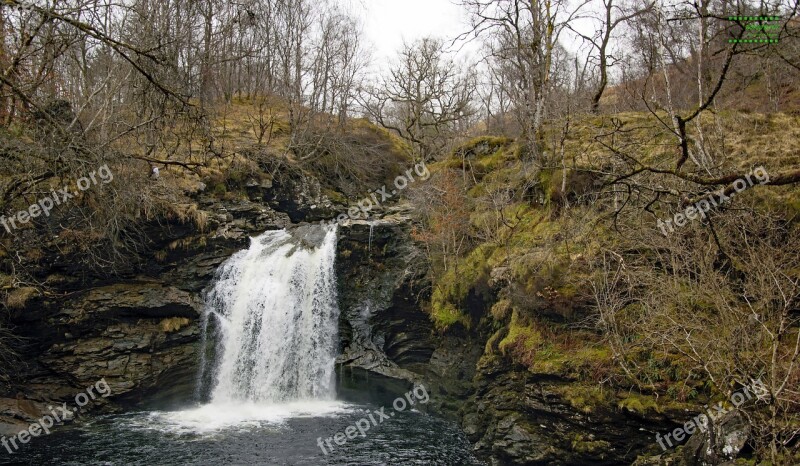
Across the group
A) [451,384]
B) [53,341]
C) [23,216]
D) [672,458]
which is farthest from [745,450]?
[53,341]

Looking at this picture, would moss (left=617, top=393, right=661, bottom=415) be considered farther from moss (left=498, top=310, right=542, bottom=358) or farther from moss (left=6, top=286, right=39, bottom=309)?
moss (left=6, top=286, right=39, bottom=309)

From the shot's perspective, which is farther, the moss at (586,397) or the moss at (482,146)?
the moss at (482,146)

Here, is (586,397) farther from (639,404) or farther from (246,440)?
(246,440)

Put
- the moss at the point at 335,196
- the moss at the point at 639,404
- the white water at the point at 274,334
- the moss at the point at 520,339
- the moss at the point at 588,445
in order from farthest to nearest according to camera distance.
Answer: the moss at the point at 335,196 < the white water at the point at 274,334 < the moss at the point at 520,339 < the moss at the point at 588,445 < the moss at the point at 639,404

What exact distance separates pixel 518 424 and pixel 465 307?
4.75 m

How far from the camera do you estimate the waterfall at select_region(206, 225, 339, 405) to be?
14500 millimetres

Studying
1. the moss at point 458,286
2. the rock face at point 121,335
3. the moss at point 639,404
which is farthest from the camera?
the moss at point 458,286

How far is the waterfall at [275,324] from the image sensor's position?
14500mm

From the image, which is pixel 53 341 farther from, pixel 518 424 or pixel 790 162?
pixel 790 162

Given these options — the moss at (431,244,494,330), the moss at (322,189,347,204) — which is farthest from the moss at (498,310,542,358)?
the moss at (322,189,347,204)

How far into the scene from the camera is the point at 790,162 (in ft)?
30.7

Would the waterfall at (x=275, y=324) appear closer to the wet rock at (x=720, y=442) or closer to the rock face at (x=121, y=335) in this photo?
the rock face at (x=121, y=335)

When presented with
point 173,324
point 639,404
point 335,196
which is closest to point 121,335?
point 173,324

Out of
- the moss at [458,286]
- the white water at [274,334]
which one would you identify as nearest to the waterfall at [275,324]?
the white water at [274,334]
